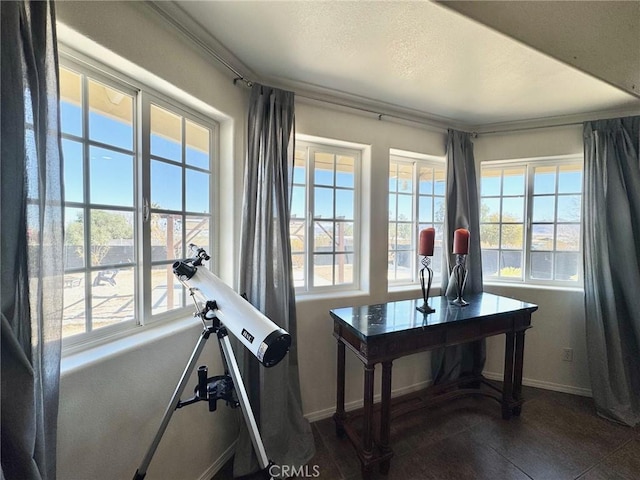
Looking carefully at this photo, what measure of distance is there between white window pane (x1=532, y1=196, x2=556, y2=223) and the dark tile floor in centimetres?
158

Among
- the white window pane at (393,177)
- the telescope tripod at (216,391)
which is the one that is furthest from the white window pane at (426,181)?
the telescope tripod at (216,391)

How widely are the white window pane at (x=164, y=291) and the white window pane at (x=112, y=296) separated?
0.31 ft

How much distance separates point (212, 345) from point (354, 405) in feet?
4.19

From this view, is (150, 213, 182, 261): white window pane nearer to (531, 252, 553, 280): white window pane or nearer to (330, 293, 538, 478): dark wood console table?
(330, 293, 538, 478): dark wood console table

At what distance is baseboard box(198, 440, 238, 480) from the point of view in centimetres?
144

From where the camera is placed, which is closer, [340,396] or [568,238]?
[340,396]

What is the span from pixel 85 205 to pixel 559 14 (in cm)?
217

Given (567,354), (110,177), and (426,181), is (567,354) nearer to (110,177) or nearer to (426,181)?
(426,181)

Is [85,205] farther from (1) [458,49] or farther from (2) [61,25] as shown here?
(1) [458,49]

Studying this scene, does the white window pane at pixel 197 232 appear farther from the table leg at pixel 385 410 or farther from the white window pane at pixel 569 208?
the white window pane at pixel 569 208

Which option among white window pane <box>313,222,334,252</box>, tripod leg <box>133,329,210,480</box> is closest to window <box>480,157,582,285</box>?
white window pane <box>313,222,334,252</box>

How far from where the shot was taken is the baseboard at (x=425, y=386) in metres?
1.95

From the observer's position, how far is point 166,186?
135 cm

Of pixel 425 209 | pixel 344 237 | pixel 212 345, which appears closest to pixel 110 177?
pixel 212 345
